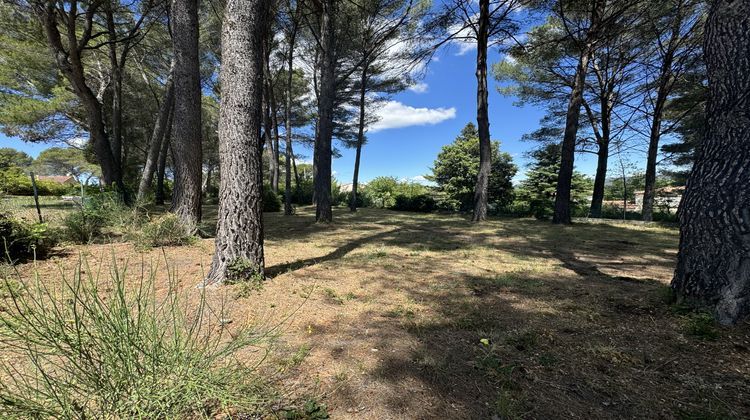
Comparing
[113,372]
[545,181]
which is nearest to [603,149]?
[545,181]

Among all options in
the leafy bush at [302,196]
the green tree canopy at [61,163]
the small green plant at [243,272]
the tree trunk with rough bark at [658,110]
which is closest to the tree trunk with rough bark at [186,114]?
the small green plant at [243,272]

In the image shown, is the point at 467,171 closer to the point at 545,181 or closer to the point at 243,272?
the point at 545,181

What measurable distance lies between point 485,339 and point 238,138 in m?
2.49

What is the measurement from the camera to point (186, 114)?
4.32m

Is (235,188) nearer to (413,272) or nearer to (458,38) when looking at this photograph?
(413,272)

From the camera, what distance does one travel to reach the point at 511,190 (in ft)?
50.9

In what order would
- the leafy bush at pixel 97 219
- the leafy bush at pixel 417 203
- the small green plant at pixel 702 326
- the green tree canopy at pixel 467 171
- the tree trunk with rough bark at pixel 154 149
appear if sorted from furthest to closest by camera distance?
the green tree canopy at pixel 467 171
the leafy bush at pixel 417 203
the tree trunk with rough bark at pixel 154 149
the leafy bush at pixel 97 219
the small green plant at pixel 702 326

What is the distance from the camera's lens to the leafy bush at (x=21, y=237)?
9.39ft

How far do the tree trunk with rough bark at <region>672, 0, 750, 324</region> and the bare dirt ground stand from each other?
201mm

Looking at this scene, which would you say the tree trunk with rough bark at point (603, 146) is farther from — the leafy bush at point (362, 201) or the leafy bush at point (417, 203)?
the leafy bush at point (362, 201)

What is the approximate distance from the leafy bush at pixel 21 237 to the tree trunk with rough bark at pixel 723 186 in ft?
17.9

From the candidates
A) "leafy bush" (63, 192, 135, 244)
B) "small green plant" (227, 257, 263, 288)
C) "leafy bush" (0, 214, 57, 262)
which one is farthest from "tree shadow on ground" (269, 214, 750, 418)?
"leafy bush" (63, 192, 135, 244)

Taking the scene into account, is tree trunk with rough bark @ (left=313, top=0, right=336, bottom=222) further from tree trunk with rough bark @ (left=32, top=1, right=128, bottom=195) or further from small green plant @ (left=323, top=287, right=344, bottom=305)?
small green plant @ (left=323, top=287, right=344, bottom=305)

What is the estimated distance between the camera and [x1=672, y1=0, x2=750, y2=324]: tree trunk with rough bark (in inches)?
70.4
